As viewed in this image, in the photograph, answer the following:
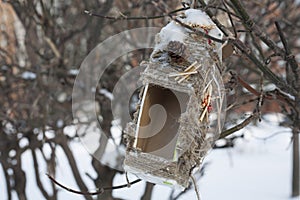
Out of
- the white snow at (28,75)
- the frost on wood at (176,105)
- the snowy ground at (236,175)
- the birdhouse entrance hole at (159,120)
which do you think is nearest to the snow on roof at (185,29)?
the frost on wood at (176,105)

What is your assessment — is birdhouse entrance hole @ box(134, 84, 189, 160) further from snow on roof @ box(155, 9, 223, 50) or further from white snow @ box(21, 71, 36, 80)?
white snow @ box(21, 71, 36, 80)

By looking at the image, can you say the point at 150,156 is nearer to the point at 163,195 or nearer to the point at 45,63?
the point at 45,63

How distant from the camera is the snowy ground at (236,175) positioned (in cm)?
501

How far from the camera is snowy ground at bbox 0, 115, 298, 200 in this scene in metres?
5.01

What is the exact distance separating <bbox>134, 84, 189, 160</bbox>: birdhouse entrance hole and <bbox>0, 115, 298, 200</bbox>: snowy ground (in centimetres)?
285

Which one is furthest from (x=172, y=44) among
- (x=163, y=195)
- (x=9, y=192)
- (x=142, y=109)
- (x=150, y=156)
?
(x=163, y=195)

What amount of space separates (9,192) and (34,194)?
1707 millimetres

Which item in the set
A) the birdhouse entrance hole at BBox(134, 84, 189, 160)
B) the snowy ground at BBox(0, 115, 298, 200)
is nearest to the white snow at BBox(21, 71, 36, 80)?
the snowy ground at BBox(0, 115, 298, 200)

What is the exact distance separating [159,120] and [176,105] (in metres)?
0.07

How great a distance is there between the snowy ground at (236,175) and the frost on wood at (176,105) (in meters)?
2.85

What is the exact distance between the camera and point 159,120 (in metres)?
1.26

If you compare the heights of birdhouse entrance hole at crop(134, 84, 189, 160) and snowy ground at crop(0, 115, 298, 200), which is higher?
birdhouse entrance hole at crop(134, 84, 189, 160)

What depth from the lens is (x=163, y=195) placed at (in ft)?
15.6

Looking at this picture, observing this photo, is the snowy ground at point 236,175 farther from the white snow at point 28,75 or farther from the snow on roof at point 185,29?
the snow on roof at point 185,29
